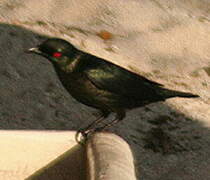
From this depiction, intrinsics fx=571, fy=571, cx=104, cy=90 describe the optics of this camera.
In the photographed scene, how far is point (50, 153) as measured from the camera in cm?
143

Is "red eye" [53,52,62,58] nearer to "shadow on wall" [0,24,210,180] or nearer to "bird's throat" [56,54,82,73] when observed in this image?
"bird's throat" [56,54,82,73]

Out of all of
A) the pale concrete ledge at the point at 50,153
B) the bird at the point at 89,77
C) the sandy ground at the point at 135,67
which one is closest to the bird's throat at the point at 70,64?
the bird at the point at 89,77

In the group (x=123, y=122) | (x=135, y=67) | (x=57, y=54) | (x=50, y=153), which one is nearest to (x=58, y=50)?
(x=57, y=54)

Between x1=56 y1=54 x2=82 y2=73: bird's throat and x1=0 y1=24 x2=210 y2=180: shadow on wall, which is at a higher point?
x1=56 y1=54 x2=82 y2=73: bird's throat

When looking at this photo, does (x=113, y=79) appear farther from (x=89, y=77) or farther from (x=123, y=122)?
(x=123, y=122)

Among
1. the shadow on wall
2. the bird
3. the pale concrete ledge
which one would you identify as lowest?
the shadow on wall

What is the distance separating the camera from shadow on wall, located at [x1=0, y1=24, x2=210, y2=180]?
9.17 ft

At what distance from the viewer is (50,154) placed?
1.43 m

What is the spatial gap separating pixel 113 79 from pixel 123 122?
1.11 meters

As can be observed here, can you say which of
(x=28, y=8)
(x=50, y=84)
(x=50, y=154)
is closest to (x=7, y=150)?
(x=50, y=154)

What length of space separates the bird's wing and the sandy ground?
52 cm

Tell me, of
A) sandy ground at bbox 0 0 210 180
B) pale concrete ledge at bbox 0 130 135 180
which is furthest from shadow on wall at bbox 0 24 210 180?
pale concrete ledge at bbox 0 130 135 180

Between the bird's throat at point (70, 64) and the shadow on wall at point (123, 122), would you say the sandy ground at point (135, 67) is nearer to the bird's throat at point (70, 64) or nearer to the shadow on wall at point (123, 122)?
the shadow on wall at point (123, 122)

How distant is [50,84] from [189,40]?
1106 millimetres
